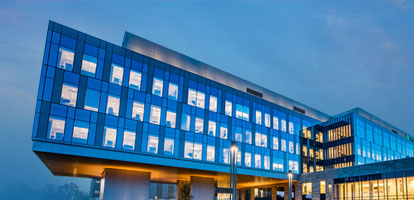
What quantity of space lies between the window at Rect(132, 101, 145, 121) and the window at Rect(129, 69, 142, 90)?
2010 mm

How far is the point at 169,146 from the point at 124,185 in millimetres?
8271

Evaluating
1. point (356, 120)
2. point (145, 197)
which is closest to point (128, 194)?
point (145, 197)

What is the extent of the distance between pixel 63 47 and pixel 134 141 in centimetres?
1311

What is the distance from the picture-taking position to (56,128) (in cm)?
3562

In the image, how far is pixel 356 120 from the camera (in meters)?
65.2

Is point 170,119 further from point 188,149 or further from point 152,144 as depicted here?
point 188,149

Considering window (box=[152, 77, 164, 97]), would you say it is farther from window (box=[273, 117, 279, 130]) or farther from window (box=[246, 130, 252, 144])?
window (box=[273, 117, 279, 130])

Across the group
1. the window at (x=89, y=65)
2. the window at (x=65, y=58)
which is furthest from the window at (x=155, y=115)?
the window at (x=65, y=58)

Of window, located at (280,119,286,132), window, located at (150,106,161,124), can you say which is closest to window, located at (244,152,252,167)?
window, located at (280,119,286,132)

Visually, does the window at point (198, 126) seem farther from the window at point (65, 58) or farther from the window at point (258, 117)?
the window at point (65, 58)

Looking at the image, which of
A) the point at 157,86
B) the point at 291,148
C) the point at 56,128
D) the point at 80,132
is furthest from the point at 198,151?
the point at 291,148

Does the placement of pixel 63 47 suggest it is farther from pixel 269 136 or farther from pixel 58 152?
pixel 269 136

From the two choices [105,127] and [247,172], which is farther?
[247,172]

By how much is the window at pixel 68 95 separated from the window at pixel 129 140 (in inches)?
271
